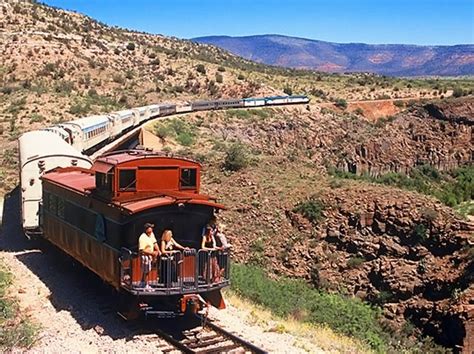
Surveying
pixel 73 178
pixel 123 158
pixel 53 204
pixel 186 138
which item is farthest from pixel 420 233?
pixel 186 138

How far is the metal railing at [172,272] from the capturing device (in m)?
14.5

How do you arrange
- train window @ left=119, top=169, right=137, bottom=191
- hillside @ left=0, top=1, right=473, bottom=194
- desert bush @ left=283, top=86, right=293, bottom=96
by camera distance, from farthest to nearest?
desert bush @ left=283, top=86, right=293, bottom=96
hillside @ left=0, top=1, right=473, bottom=194
train window @ left=119, top=169, right=137, bottom=191

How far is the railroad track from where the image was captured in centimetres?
1375

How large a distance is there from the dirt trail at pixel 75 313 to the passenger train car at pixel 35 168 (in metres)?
1.07

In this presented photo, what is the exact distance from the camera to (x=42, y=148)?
23422 millimetres

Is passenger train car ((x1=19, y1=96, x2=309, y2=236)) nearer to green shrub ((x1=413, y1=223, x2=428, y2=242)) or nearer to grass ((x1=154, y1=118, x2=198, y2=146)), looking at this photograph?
grass ((x1=154, y1=118, x2=198, y2=146))

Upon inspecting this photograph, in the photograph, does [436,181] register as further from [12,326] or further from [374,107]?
[12,326]

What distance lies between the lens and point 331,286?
85.6 feet

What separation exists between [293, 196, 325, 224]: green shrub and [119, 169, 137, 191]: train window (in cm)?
1375

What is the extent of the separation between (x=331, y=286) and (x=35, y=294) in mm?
11681

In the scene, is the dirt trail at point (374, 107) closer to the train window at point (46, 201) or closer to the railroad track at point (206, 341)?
the train window at point (46, 201)

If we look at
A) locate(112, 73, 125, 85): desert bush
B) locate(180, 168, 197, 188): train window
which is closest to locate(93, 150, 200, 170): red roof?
locate(180, 168, 197, 188): train window

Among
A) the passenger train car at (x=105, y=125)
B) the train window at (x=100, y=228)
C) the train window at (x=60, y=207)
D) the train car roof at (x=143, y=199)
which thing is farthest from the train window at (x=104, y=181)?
the passenger train car at (x=105, y=125)

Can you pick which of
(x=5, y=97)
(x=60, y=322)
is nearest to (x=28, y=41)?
(x=5, y=97)
